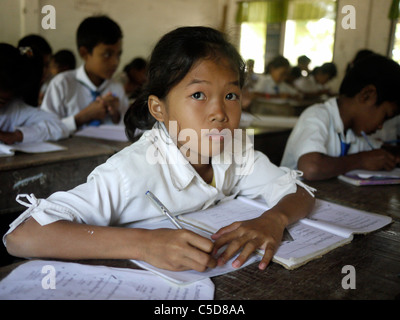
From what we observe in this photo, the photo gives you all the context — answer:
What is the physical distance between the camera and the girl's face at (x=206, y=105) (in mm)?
852

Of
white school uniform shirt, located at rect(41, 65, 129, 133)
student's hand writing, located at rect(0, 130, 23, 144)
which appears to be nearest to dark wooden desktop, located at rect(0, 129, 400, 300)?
student's hand writing, located at rect(0, 130, 23, 144)

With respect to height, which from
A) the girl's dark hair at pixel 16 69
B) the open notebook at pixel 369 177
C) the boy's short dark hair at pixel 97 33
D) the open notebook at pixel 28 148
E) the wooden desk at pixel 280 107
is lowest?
the wooden desk at pixel 280 107

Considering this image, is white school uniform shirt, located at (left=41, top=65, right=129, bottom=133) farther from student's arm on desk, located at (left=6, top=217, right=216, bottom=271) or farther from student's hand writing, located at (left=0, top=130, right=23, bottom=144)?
student's arm on desk, located at (left=6, top=217, right=216, bottom=271)

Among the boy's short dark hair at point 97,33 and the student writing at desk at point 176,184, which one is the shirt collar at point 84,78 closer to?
the boy's short dark hair at point 97,33

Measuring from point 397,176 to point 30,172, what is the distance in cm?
135

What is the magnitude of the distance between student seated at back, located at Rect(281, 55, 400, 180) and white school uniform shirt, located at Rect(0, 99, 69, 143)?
1.11 metres

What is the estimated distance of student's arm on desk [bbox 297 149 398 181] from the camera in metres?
1.39

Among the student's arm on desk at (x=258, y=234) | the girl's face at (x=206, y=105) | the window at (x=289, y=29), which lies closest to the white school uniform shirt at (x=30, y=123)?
the girl's face at (x=206, y=105)

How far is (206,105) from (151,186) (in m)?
0.22

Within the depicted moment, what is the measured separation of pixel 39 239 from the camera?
676mm

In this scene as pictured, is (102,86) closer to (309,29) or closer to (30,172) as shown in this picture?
(30,172)

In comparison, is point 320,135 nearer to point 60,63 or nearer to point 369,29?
point 60,63

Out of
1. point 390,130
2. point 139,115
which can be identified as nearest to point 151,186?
point 139,115

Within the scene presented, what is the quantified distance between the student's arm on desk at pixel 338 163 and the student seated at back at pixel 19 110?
1.17 meters
